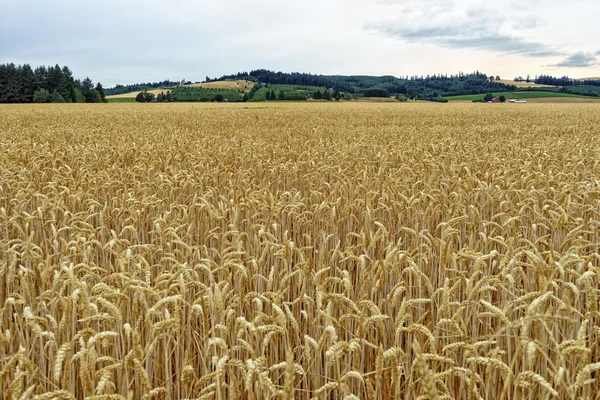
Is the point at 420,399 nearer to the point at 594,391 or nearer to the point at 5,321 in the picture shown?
the point at 594,391

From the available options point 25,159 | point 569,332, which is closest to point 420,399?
point 569,332

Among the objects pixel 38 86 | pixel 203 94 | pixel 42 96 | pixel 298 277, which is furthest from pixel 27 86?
pixel 298 277

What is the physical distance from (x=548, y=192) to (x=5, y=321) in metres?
5.76

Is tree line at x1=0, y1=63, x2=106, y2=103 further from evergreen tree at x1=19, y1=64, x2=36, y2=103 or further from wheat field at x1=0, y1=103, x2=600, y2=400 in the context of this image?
wheat field at x1=0, y1=103, x2=600, y2=400

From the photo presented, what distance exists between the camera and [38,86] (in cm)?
8975

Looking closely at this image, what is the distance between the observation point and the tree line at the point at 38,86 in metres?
87.0

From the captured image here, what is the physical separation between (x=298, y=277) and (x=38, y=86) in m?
101

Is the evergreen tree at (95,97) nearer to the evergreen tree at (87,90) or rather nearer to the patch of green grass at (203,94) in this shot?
the evergreen tree at (87,90)

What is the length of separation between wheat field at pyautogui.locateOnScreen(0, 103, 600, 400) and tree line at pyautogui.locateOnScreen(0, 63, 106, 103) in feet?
284

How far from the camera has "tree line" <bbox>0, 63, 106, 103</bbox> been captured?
87.0 m

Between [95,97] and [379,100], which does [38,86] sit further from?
[379,100]

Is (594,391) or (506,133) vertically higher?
(506,133)

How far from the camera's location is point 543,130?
16938 mm

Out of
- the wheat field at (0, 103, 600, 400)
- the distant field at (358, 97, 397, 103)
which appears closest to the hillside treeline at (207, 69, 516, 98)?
the distant field at (358, 97, 397, 103)
